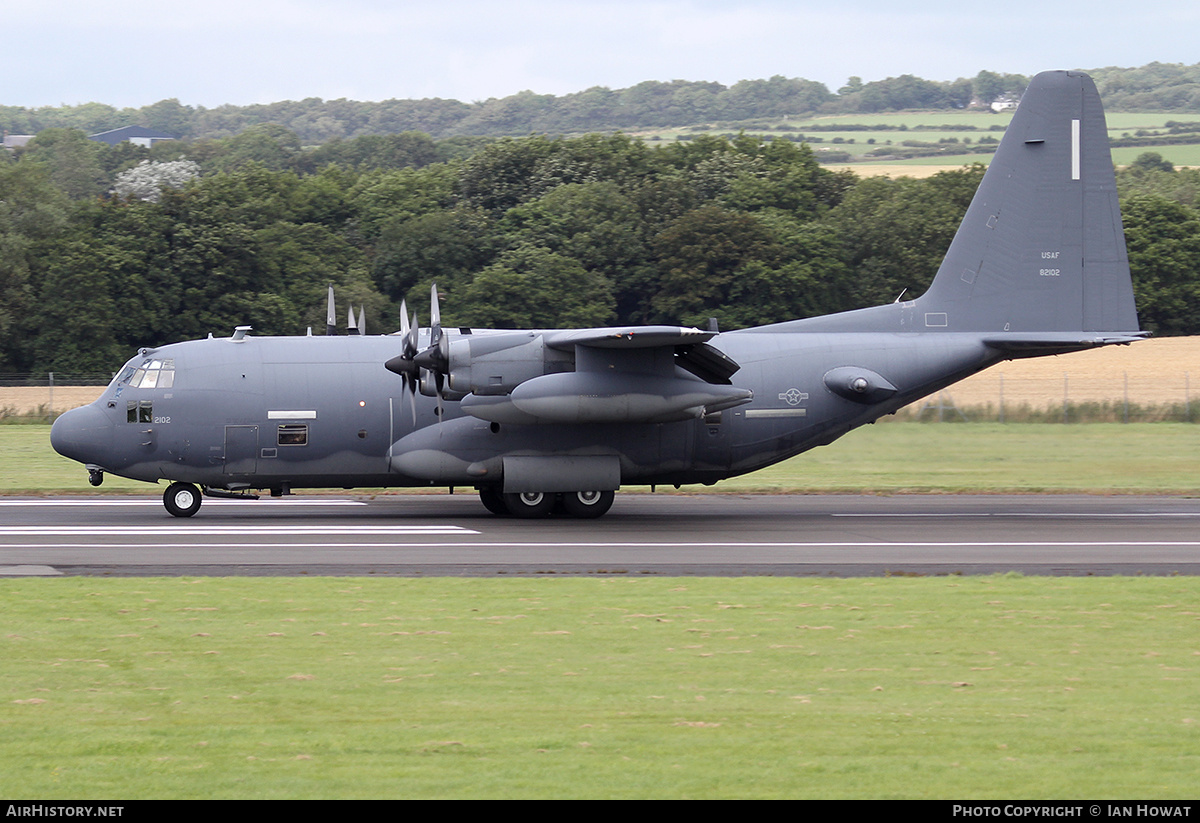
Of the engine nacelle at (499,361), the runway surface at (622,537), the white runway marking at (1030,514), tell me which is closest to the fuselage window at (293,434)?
the runway surface at (622,537)

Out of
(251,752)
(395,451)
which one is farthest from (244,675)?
(395,451)

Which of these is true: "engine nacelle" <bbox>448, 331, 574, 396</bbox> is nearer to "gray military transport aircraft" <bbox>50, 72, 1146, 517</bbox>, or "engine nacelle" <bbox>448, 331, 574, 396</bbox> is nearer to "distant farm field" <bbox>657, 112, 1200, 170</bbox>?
"gray military transport aircraft" <bbox>50, 72, 1146, 517</bbox>

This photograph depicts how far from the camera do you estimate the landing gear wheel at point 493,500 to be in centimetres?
2311

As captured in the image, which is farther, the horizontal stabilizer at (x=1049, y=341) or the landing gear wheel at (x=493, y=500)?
the horizontal stabilizer at (x=1049, y=341)

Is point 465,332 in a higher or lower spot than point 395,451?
higher

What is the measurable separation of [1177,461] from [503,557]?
19.9m

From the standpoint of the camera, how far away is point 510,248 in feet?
202

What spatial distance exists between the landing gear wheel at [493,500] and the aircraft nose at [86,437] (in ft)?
22.2

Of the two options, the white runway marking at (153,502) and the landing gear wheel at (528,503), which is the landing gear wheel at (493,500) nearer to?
the landing gear wheel at (528,503)

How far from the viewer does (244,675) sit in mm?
9805

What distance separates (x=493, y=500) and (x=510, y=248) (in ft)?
130

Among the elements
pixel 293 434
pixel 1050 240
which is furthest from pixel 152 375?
pixel 1050 240
